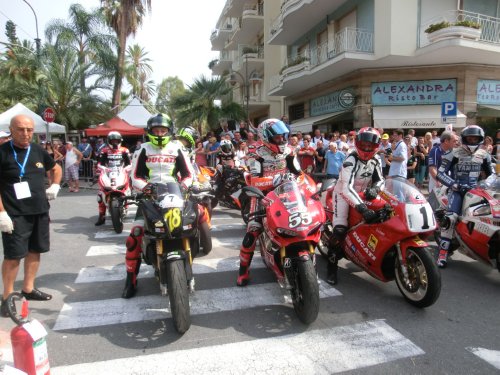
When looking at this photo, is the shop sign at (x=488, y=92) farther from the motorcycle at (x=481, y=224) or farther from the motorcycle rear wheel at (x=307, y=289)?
the motorcycle rear wheel at (x=307, y=289)

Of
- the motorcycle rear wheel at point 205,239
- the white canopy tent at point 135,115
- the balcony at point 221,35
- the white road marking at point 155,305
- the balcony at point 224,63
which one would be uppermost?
the balcony at point 221,35

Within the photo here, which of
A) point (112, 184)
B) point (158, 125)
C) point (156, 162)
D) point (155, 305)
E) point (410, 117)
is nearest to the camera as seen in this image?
point (155, 305)

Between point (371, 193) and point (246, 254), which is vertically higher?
point (371, 193)

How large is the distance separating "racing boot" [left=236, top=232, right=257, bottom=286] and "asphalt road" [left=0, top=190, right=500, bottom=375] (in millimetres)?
144

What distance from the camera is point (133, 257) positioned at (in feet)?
14.4

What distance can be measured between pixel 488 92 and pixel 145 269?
58.0 feet

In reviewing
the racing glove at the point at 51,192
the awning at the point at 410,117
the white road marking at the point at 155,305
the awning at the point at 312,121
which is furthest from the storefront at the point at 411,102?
the racing glove at the point at 51,192

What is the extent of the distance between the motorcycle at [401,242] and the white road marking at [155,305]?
1.99 ft

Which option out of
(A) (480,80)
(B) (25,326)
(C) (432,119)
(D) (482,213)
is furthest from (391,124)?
(B) (25,326)

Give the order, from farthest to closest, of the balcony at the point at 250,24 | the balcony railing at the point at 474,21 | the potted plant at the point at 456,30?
1. the balcony at the point at 250,24
2. the balcony railing at the point at 474,21
3. the potted plant at the point at 456,30

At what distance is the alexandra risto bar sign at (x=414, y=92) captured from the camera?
17172mm

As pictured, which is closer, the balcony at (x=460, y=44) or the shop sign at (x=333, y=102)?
the balcony at (x=460, y=44)

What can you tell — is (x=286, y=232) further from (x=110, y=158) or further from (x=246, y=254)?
(x=110, y=158)

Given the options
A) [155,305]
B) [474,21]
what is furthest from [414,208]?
[474,21]
